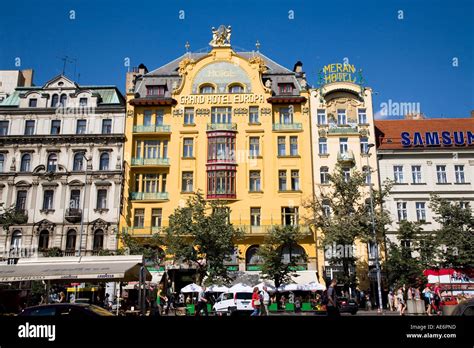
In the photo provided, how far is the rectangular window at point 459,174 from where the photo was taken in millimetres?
42322

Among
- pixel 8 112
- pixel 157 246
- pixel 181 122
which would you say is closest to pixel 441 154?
pixel 181 122

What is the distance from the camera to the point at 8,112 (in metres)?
44.8

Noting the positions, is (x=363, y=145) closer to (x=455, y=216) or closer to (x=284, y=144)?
(x=284, y=144)

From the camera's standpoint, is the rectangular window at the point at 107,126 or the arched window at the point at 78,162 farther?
the rectangular window at the point at 107,126

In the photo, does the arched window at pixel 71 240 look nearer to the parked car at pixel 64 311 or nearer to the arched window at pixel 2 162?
the arched window at pixel 2 162

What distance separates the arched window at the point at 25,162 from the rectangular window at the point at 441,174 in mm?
39425

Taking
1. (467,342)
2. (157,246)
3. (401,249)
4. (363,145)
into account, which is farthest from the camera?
(363,145)

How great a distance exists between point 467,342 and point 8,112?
154 feet

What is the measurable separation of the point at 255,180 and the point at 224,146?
14.7ft

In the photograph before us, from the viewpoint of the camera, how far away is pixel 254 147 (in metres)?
44.2

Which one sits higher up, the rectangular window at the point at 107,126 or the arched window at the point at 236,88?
the arched window at the point at 236,88

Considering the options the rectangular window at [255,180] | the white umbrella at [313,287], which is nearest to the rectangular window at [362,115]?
the rectangular window at [255,180]

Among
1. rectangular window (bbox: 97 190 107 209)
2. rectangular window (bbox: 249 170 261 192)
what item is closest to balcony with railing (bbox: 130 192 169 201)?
rectangular window (bbox: 97 190 107 209)

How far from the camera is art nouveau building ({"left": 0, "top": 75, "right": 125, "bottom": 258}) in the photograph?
137 feet
